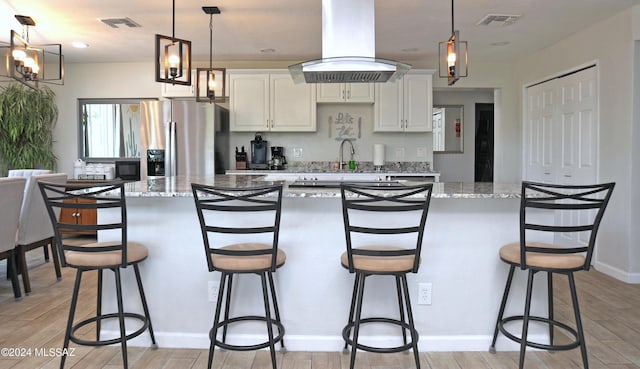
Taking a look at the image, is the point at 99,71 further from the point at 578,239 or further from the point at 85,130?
the point at 578,239

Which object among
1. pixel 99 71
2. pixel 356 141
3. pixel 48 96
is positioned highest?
pixel 99 71

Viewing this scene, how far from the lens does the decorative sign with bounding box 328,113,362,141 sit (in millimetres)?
5969

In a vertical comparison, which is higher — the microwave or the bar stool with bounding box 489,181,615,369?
the microwave

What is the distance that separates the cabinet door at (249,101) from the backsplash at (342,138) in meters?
0.34

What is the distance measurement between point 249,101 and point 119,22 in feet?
5.91

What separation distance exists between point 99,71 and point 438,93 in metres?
5.14

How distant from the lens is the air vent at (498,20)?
4023mm

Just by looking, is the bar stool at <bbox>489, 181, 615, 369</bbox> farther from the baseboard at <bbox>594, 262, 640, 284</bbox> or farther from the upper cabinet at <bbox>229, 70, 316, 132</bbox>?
the upper cabinet at <bbox>229, 70, 316, 132</bbox>

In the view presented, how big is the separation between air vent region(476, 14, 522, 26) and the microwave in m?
4.51

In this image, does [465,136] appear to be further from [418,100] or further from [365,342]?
[365,342]

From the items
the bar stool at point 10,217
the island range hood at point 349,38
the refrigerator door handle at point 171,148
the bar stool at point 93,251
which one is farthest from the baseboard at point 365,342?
the refrigerator door handle at point 171,148

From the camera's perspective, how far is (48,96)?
5.88 metres

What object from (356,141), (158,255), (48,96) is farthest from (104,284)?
(48,96)

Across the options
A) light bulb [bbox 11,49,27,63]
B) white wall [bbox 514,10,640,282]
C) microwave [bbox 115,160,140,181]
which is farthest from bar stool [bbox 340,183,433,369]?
microwave [bbox 115,160,140,181]
